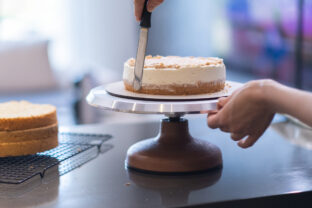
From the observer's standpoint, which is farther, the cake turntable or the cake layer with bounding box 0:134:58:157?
the cake layer with bounding box 0:134:58:157

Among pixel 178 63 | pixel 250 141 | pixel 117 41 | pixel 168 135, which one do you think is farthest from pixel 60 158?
pixel 117 41

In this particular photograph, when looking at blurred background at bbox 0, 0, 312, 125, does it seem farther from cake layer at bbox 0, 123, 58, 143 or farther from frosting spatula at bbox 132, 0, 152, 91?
frosting spatula at bbox 132, 0, 152, 91

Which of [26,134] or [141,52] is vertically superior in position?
[141,52]

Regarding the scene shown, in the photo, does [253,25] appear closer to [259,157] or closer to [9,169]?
[259,157]

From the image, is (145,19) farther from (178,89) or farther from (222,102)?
(222,102)

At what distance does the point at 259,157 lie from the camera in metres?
1.28

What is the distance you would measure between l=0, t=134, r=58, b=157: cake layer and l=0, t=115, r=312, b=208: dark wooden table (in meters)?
0.12

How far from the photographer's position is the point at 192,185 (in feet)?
3.44

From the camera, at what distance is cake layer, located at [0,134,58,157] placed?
118 cm

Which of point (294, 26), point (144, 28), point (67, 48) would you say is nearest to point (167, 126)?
Result: point (144, 28)

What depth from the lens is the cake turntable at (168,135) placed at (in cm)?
102

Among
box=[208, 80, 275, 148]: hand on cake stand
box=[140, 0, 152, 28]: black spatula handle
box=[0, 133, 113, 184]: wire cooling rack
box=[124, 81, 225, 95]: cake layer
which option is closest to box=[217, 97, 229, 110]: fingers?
box=[208, 80, 275, 148]: hand on cake stand

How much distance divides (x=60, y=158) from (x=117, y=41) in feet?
15.2

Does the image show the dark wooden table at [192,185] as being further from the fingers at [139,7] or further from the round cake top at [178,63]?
the fingers at [139,7]
